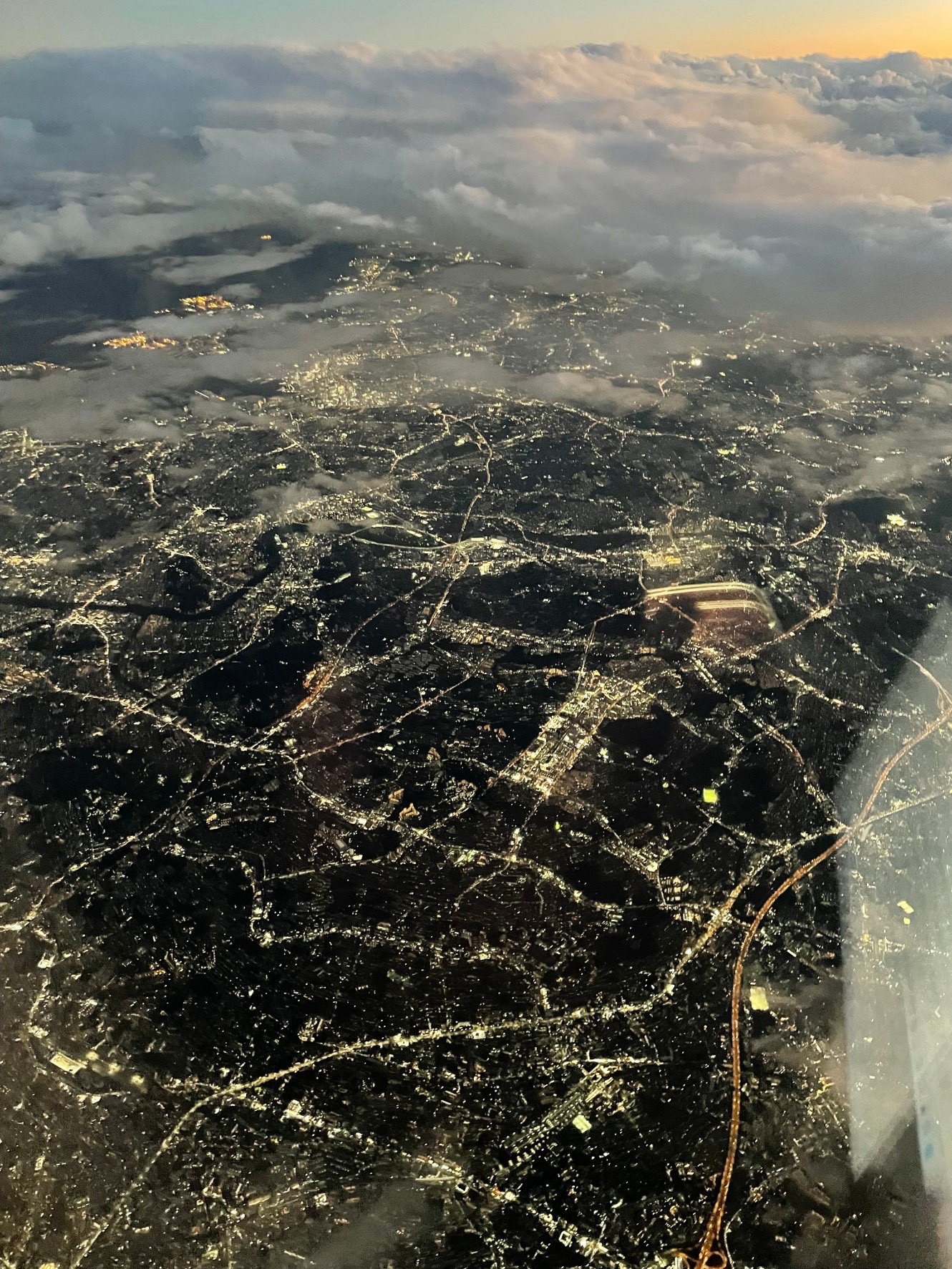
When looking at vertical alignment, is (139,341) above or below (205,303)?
below

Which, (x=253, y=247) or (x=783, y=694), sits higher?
(x=253, y=247)

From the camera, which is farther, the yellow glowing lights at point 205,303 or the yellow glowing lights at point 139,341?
the yellow glowing lights at point 205,303

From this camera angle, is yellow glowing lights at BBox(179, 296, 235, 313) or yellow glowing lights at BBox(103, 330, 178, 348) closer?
yellow glowing lights at BBox(103, 330, 178, 348)

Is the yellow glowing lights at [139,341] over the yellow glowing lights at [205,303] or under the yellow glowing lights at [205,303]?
under

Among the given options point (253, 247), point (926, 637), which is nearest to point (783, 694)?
point (926, 637)

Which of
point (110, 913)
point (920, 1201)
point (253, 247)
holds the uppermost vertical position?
point (253, 247)

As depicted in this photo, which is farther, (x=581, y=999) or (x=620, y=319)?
(x=620, y=319)

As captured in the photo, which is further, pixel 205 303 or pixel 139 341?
pixel 205 303

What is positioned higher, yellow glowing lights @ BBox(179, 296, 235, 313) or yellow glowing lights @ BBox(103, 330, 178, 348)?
yellow glowing lights @ BBox(179, 296, 235, 313)

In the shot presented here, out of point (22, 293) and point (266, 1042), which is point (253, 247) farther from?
point (266, 1042)

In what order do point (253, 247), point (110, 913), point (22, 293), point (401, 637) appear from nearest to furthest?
point (110, 913), point (401, 637), point (22, 293), point (253, 247)

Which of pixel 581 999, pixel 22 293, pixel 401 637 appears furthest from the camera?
pixel 22 293
